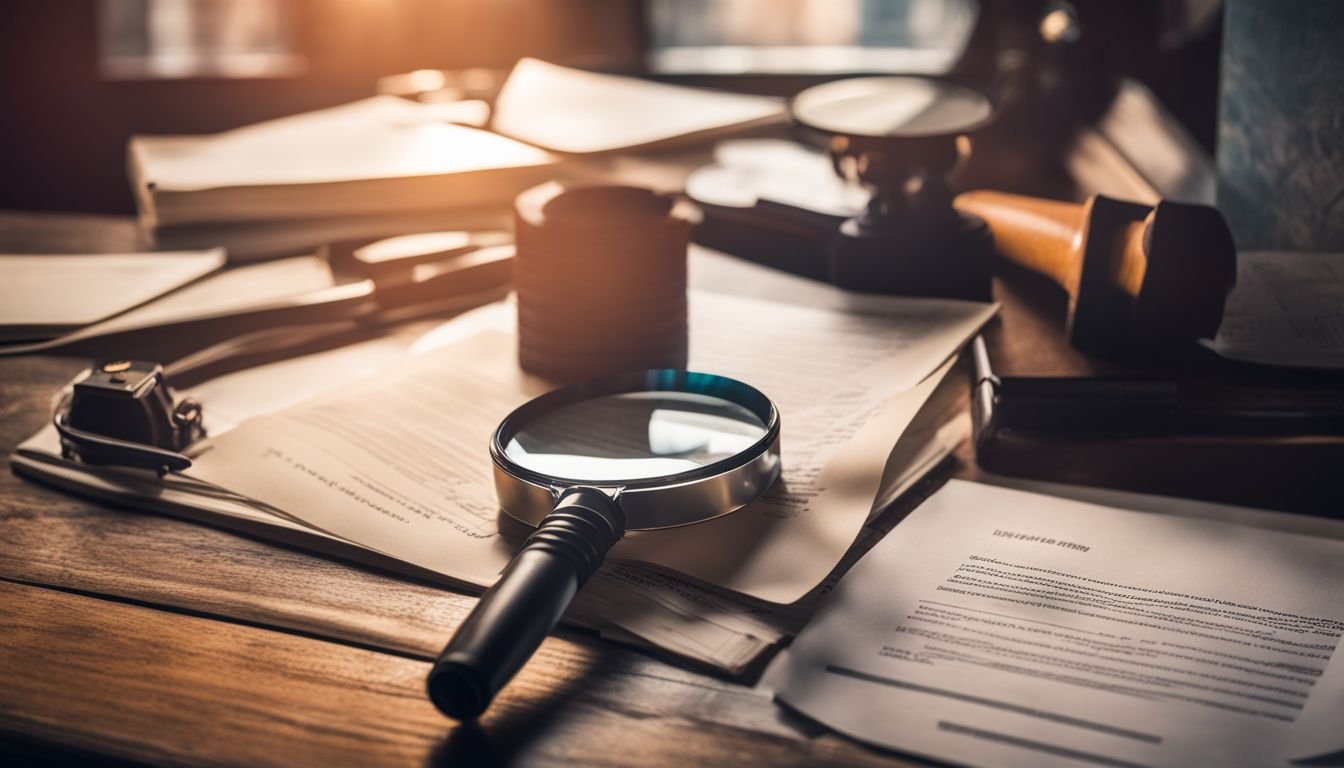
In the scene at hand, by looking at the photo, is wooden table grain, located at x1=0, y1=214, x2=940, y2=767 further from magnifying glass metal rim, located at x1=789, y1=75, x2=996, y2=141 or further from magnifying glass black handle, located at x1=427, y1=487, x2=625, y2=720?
magnifying glass metal rim, located at x1=789, y1=75, x2=996, y2=141

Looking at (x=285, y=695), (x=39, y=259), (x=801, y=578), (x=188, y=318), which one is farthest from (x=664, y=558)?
(x=39, y=259)

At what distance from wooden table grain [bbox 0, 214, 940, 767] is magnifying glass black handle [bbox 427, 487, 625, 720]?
0.02 meters

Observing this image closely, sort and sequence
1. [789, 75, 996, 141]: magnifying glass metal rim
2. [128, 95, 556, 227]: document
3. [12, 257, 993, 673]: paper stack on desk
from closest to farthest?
[12, 257, 993, 673]: paper stack on desk
[789, 75, 996, 141]: magnifying glass metal rim
[128, 95, 556, 227]: document

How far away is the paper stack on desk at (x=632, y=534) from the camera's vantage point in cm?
61

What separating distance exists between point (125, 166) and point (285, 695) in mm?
2013

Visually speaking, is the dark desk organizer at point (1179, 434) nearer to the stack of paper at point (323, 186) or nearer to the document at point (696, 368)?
the document at point (696, 368)

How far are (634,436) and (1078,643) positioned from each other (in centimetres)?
28

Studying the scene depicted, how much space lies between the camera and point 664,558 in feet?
2.06

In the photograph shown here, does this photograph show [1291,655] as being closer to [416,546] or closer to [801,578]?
[801,578]

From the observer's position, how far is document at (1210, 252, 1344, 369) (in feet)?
2.62

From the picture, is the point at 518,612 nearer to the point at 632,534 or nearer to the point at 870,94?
the point at 632,534

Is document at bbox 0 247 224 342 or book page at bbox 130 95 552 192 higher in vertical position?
book page at bbox 130 95 552 192

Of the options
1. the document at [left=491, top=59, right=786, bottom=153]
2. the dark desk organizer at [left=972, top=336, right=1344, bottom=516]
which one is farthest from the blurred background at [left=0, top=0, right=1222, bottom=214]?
the dark desk organizer at [left=972, top=336, right=1344, bottom=516]

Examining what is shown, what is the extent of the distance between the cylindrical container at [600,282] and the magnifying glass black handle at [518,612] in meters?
0.31
